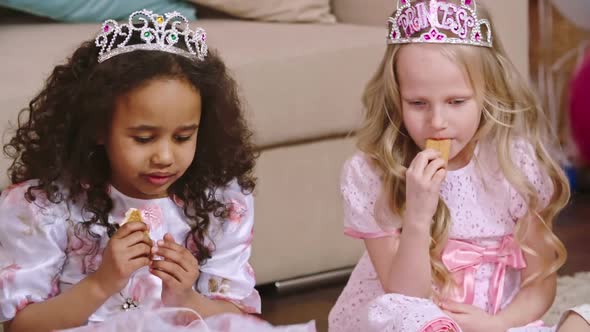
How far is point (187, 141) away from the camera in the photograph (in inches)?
41.9

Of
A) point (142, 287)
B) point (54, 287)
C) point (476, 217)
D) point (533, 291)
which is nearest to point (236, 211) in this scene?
point (142, 287)

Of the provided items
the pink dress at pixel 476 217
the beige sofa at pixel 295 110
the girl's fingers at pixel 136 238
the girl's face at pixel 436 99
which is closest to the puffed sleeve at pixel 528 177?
the pink dress at pixel 476 217

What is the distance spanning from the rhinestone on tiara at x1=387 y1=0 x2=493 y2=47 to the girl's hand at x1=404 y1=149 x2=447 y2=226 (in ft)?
0.61

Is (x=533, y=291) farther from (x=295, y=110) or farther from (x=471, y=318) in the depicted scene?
(x=295, y=110)

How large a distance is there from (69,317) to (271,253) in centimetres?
79

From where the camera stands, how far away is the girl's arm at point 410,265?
1.21m

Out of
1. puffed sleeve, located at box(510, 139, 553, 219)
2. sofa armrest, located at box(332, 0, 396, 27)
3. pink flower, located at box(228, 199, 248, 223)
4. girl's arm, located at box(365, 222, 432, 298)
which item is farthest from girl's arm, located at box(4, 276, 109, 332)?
sofa armrest, located at box(332, 0, 396, 27)

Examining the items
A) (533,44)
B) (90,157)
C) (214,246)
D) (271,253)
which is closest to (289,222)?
(271,253)

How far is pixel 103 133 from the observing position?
1.09 metres

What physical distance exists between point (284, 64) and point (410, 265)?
2.11 feet

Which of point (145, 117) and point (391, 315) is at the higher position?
point (145, 117)

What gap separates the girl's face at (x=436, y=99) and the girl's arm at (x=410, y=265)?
0.14m

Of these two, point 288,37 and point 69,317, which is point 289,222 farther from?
point 69,317

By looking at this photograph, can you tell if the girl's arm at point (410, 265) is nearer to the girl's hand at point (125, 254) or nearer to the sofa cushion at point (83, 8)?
the girl's hand at point (125, 254)
